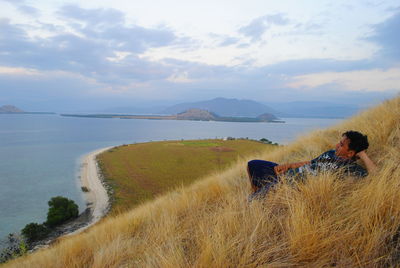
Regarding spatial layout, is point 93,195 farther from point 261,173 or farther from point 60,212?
point 261,173

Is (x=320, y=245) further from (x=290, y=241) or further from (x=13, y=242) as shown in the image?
(x=13, y=242)

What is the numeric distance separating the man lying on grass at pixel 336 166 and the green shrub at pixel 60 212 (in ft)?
71.2

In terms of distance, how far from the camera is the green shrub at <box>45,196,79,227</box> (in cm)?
1992

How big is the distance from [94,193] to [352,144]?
29419 mm

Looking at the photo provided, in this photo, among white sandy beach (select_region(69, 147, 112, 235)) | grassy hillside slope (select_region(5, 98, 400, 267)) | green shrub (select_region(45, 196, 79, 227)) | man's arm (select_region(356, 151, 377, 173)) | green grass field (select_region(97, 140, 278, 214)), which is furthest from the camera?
green grass field (select_region(97, 140, 278, 214))

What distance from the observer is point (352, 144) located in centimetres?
345

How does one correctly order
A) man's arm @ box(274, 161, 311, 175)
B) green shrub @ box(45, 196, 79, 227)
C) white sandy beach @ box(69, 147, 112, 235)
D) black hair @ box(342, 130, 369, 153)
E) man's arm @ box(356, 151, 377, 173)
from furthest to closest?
white sandy beach @ box(69, 147, 112, 235), green shrub @ box(45, 196, 79, 227), man's arm @ box(274, 161, 311, 175), black hair @ box(342, 130, 369, 153), man's arm @ box(356, 151, 377, 173)

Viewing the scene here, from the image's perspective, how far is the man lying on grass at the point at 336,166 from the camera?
325 centimetres

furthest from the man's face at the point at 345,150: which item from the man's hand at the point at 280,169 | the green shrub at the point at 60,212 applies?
the green shrub at the point at 60,212

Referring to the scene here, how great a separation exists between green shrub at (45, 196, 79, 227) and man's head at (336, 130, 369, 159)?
22717 millimetres

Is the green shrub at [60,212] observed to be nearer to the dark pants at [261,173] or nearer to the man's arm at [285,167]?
the dark pants at [261,173]

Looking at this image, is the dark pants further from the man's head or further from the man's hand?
the man's head

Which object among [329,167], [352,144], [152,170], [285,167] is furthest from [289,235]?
[152,170]

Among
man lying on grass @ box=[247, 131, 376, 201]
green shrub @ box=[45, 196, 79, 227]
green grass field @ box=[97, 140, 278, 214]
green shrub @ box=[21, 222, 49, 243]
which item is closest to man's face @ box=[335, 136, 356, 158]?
man lying on grass @ box=[247, 131, 376, 201]
